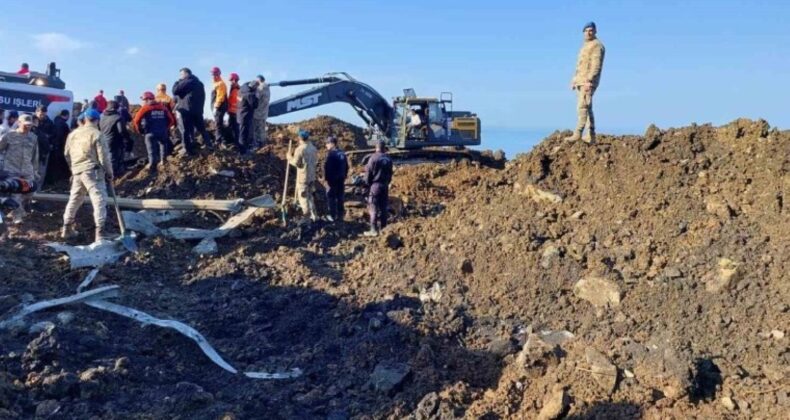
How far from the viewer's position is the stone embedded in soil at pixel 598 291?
669 centimetres

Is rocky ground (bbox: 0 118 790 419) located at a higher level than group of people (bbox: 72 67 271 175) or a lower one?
lower

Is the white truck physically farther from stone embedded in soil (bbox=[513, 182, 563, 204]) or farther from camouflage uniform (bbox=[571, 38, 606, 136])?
camouflage uniform (bbox=[571, 38, 606, 136])

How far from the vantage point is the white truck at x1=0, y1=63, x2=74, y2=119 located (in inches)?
452

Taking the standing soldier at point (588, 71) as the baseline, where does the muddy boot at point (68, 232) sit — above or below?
below

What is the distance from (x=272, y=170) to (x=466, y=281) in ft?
20.9

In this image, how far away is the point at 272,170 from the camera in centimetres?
1307

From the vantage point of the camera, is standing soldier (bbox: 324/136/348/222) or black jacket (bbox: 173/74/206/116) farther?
black jacket (bbox: 173/74/206/116)

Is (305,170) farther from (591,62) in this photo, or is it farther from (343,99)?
(343,99)

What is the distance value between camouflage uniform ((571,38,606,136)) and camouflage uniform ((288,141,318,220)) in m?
4.08

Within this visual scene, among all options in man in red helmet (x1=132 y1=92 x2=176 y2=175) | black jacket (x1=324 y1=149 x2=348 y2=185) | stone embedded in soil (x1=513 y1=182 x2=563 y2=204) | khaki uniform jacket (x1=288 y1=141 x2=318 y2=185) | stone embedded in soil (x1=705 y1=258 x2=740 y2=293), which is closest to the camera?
stone embedded in soil (x1=705 y1=258 x2=740 y2=293)

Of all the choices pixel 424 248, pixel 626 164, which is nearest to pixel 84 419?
pixel 424 248

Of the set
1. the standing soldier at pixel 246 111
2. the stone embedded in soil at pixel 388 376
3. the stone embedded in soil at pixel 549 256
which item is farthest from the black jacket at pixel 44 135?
the stone embedded in soil at pixel 549 256

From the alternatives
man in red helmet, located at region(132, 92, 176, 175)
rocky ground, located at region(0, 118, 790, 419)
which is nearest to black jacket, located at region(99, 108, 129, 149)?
man in red helmet, located at region(132, 92, 176, 175)

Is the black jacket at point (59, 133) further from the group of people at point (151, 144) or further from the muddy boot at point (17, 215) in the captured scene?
the muddy boot at point (17, 215)
